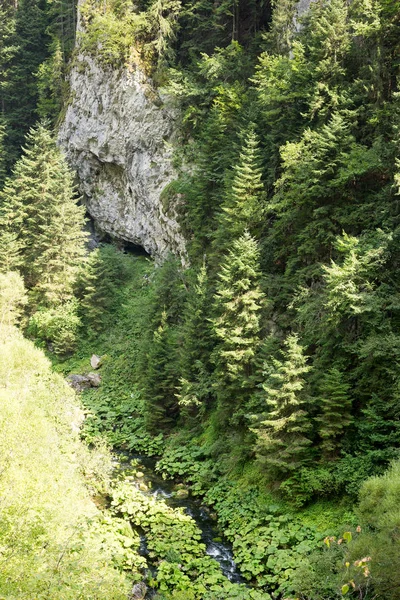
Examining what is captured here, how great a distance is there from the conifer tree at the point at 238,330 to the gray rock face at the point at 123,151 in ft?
35.1

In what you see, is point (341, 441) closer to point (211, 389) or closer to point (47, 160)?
point (211, 389)

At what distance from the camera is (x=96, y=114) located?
3422cm

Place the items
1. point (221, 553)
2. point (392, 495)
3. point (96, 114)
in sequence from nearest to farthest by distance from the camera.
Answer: point (392, 495) < point (221, 553) < point (96, 114)

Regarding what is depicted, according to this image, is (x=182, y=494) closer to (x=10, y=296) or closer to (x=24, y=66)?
(x=10, y=296)

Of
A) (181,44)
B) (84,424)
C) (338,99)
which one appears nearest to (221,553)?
(84,424)

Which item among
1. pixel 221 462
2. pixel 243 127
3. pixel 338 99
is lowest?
pixel 221 462

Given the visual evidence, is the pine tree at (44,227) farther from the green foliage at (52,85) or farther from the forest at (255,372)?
the green foliage at (52,85)

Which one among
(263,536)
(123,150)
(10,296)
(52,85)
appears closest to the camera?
(263,536)

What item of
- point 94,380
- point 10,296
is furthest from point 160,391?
point 10,296

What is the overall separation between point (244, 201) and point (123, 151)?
685 inches

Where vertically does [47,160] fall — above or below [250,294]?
below

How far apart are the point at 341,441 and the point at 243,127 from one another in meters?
16.1

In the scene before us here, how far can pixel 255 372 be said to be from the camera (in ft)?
51.5

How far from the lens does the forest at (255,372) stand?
32.9 feet
